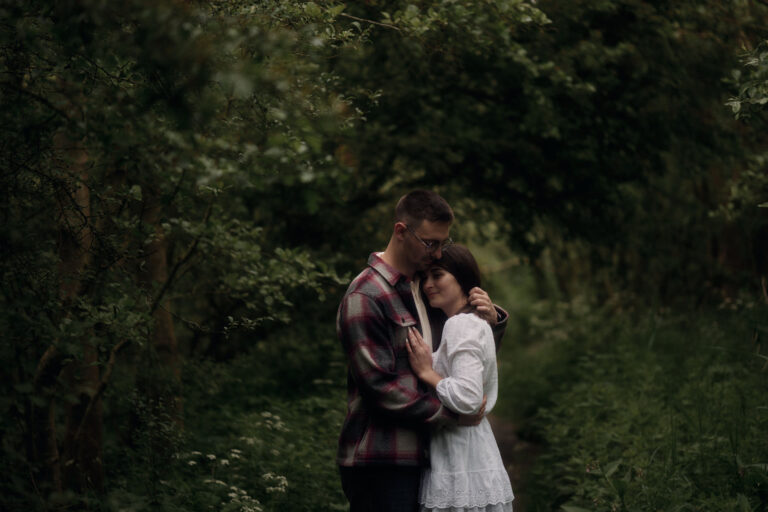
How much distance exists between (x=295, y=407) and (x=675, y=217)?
693 cm

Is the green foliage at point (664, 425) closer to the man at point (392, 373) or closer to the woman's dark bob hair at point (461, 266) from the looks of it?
the man at point (392, 373)

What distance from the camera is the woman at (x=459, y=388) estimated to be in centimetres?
324

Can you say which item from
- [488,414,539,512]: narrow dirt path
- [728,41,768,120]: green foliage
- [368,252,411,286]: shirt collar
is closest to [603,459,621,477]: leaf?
[488,414,539,512]: narrow dirt path

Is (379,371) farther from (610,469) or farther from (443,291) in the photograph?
(610,469)

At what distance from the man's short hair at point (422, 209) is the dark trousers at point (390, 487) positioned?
1172mm

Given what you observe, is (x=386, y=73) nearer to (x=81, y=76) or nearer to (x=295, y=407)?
(x=295, y=407)

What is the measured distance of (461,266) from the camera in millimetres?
3529

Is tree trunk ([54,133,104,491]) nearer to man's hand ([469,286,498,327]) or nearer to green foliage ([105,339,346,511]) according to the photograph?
green foliage ([105,339,346,511])

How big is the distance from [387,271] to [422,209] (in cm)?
35

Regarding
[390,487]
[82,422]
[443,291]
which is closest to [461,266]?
[443,291]

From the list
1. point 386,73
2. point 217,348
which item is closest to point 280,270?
point 386,73

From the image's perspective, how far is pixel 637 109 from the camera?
25.0 ft

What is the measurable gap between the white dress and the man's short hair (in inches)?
19.4

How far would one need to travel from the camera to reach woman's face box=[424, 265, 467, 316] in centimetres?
351
